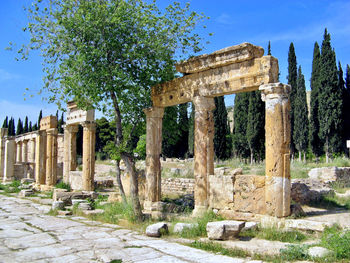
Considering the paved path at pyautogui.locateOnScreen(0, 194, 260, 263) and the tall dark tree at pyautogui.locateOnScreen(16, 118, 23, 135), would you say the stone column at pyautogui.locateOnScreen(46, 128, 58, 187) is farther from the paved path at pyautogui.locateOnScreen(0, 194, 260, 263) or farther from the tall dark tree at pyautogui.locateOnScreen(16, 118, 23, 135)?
the tall dark tree at pyautogui.locateOnScreen(16, 118, 23, 135)

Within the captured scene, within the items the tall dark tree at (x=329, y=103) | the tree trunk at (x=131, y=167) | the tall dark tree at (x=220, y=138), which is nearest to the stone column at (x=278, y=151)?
the tree trunk at (x=131, y=167)

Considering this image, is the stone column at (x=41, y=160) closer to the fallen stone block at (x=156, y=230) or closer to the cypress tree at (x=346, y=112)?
the fallen stone block at (x=156, y=230)

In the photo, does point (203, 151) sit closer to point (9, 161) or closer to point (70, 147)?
point (70, 147)

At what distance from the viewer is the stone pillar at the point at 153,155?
11492 mm

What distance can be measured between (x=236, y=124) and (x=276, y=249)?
27.5 m

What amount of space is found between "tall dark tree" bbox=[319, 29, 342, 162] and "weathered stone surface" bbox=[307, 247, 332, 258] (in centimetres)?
2406

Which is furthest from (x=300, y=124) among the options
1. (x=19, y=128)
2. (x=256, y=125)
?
(x=19, y=128)

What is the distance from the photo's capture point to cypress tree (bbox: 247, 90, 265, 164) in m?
29.2

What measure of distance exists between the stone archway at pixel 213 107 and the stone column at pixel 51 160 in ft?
30.8

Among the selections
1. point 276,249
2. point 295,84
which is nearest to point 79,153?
point 295,84

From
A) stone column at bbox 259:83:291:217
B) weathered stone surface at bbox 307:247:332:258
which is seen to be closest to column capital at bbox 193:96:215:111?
stone column at bbox 259:83:291:217

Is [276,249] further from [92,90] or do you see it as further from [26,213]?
[26,213]

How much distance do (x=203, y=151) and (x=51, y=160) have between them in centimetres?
1181

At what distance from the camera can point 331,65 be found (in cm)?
2817
